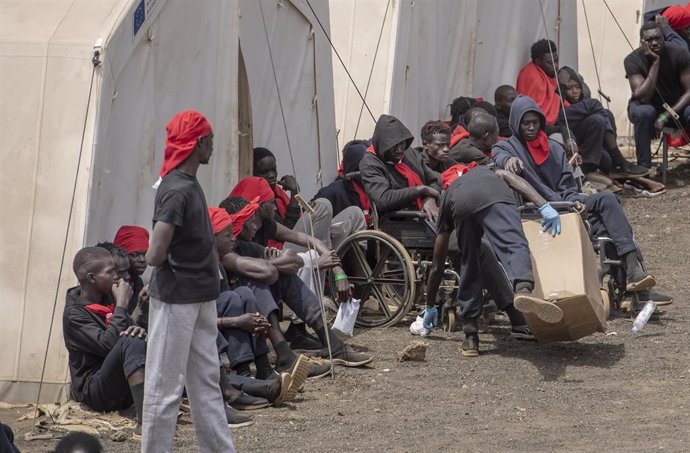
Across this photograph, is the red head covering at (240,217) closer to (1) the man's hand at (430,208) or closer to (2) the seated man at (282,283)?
(2) the seated man at (282,283)

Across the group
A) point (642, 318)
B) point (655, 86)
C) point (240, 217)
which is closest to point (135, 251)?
point (240, 217)

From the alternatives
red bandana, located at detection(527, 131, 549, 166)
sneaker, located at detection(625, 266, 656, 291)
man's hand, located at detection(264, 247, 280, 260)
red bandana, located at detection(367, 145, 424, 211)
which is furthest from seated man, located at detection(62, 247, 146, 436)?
sneaker, located at detection(625, 266, 656, 291)

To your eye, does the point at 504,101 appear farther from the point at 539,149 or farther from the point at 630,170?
the point at 539,149

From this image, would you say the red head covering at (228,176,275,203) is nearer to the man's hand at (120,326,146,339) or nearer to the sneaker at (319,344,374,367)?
the sneaker at (319,344,374,367)

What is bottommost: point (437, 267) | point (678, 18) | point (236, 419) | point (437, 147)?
point (236, 419)

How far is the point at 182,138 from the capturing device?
5590mm

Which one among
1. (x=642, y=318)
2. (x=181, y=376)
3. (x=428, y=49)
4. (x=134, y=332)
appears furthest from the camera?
(x=428, y=49)

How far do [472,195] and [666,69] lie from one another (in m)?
5.86

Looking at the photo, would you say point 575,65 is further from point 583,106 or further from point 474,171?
point 474,171

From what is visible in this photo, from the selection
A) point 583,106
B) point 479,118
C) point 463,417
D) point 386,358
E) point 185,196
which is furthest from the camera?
point 583,106

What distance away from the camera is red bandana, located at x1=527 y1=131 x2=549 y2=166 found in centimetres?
870

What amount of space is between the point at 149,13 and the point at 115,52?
512 mm

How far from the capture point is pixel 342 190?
945 centimetres

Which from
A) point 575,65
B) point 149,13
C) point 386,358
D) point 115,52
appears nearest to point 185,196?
point 115,52
